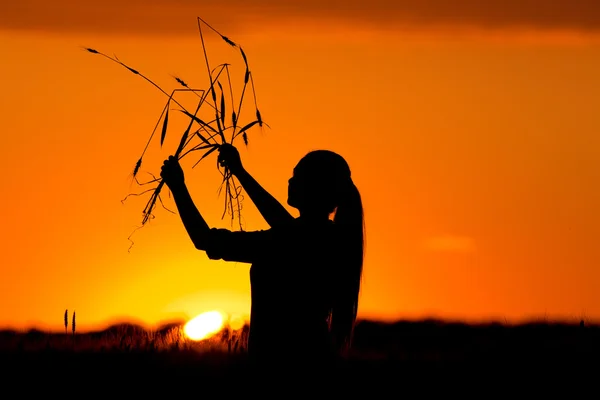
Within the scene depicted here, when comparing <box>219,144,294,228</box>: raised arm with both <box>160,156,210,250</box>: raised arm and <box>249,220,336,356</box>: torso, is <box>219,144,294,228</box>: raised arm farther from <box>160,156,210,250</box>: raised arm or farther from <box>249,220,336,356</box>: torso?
<box>160,156,210,250</box>: raised arm

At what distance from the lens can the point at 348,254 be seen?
7.07m

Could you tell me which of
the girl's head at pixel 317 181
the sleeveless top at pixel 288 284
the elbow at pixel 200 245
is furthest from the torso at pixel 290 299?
the elbow at pixel 200 245

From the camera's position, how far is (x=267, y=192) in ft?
22.9

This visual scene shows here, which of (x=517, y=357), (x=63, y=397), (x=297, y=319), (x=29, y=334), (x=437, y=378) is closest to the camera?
(x=297, y=319)

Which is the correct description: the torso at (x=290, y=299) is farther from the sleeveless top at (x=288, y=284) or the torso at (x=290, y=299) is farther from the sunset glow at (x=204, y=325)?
the sunset glow at (x=204, y=325)

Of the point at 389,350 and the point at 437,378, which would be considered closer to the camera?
the point at 437,378

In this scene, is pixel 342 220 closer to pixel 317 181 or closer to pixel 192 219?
pixel 317 181

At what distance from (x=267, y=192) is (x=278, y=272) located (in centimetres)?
41

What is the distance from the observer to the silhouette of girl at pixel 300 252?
6.81 meters

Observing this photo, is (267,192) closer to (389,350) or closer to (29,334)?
(389,350)

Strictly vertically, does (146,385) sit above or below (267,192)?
below

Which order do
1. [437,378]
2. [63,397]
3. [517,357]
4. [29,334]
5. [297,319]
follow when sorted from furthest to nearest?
[29,334], [517,357], [437,378], [63,397], [297,319]

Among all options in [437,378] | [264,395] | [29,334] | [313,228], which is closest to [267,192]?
[313,228]

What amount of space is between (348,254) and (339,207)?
0.82ft
